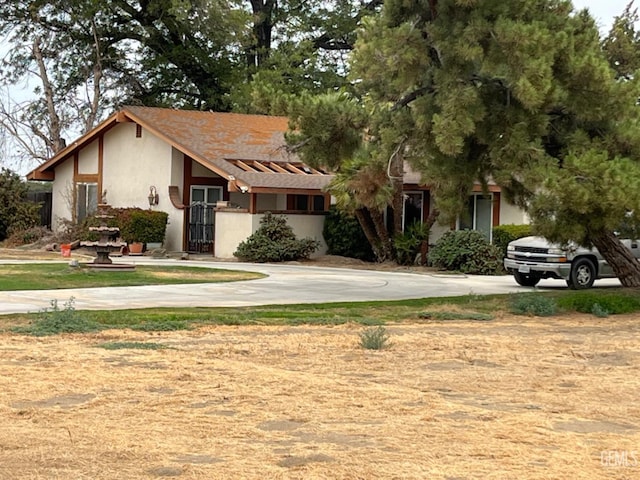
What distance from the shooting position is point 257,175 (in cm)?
3503

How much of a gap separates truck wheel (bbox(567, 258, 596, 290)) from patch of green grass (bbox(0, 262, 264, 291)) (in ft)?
25.4

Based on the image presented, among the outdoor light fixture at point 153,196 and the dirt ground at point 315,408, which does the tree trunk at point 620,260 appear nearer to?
the dirt ground at point 315,408

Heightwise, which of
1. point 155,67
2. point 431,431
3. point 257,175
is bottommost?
point 431,431

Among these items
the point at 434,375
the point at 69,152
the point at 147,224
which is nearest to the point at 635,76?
the point at 434,375

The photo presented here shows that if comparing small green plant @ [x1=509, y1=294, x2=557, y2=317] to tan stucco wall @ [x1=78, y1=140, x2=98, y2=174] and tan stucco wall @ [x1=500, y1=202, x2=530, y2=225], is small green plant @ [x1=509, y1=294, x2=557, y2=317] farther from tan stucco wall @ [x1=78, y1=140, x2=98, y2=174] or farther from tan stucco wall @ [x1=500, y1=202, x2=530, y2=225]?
tan stucco wall @ [x1=78, y1=140, x2=98, y2=174]

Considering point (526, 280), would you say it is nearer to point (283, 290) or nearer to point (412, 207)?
point (283, 290)

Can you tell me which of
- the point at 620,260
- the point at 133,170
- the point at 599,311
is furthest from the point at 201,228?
the point at 599,311

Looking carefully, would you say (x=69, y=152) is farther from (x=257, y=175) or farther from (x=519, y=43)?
(x=519, y=43)

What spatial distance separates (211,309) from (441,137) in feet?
17.2

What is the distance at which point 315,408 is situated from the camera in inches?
404

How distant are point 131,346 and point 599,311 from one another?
31.3ft

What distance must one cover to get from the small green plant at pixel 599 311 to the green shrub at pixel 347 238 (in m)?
15.6

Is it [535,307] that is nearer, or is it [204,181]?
[535,307]

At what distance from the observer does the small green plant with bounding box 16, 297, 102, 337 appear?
15.4m
